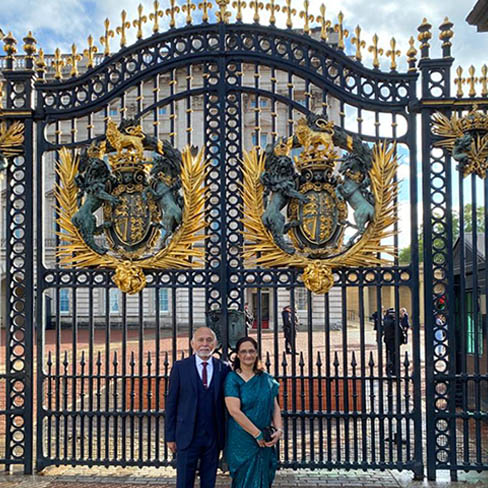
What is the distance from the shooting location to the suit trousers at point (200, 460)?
14.4 ft

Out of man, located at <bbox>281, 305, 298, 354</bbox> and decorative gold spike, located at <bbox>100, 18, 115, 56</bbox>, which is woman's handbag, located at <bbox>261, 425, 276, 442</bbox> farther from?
decorative gold spike, located at <bbox>100, 18, 115, 56</bbox>

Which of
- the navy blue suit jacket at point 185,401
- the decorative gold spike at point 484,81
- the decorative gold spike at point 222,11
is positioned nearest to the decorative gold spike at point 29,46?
the decorative gold spike at point 222,11

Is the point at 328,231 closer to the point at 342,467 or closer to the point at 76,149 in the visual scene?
the point at 342,467

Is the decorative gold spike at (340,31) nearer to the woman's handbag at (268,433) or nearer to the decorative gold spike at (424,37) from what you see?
the decorative gold spike at (424,37)

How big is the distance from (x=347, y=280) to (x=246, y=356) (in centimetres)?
202

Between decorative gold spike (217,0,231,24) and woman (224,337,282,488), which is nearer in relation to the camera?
woman (224,337,282,488)

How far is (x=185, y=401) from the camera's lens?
4.43 metres

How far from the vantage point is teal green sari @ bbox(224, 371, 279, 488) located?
4227mm

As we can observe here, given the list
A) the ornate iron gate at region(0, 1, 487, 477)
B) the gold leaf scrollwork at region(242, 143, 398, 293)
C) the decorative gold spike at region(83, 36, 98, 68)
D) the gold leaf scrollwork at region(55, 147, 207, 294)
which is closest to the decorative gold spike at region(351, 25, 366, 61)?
the ornate iron gate at region(0, 1, 487, 477)

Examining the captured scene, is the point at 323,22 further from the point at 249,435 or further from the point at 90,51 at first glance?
the point at 249,435

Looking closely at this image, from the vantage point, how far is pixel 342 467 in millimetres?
5664

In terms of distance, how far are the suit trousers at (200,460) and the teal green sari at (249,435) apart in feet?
0.76

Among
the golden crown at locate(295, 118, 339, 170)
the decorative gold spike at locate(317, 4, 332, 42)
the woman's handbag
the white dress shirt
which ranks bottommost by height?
the woman's handbag

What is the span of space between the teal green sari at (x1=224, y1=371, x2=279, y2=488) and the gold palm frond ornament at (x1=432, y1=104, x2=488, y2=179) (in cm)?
333
